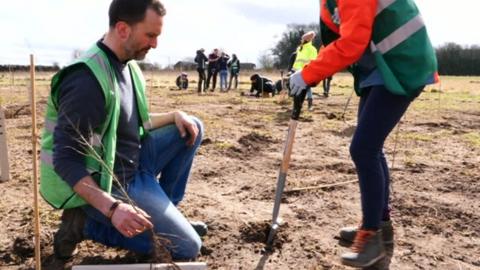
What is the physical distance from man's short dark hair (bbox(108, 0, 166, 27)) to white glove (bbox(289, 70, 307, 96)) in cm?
78

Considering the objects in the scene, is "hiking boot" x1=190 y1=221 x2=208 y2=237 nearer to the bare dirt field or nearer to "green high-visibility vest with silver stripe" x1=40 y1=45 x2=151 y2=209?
the bare dirt field

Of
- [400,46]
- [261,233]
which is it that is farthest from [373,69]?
[261,233]

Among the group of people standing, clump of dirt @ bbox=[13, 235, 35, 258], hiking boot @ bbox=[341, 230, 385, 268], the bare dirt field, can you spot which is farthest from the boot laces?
the group of people standing

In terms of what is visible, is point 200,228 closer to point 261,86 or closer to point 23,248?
point 23,248

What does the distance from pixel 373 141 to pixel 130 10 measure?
128cm

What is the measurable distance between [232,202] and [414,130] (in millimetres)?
4850

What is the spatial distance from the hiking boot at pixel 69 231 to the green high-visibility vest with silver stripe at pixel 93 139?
12 centimetres

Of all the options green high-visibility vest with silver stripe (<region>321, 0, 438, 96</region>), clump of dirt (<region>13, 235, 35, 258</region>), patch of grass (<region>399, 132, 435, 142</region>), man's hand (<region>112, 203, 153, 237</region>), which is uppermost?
green high-visibility vest with silver stripe (<region>321, 0, 438, 96</region>)

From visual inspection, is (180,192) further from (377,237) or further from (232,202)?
(377,237)

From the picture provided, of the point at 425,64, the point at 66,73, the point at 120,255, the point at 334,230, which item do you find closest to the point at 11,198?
the point at 120,255

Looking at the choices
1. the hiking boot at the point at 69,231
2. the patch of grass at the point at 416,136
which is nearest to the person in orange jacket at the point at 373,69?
the hiking boot at the point at 69,231

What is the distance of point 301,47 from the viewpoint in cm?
969

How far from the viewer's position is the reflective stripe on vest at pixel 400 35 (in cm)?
222

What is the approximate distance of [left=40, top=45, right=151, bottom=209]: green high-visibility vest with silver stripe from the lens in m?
2.10
